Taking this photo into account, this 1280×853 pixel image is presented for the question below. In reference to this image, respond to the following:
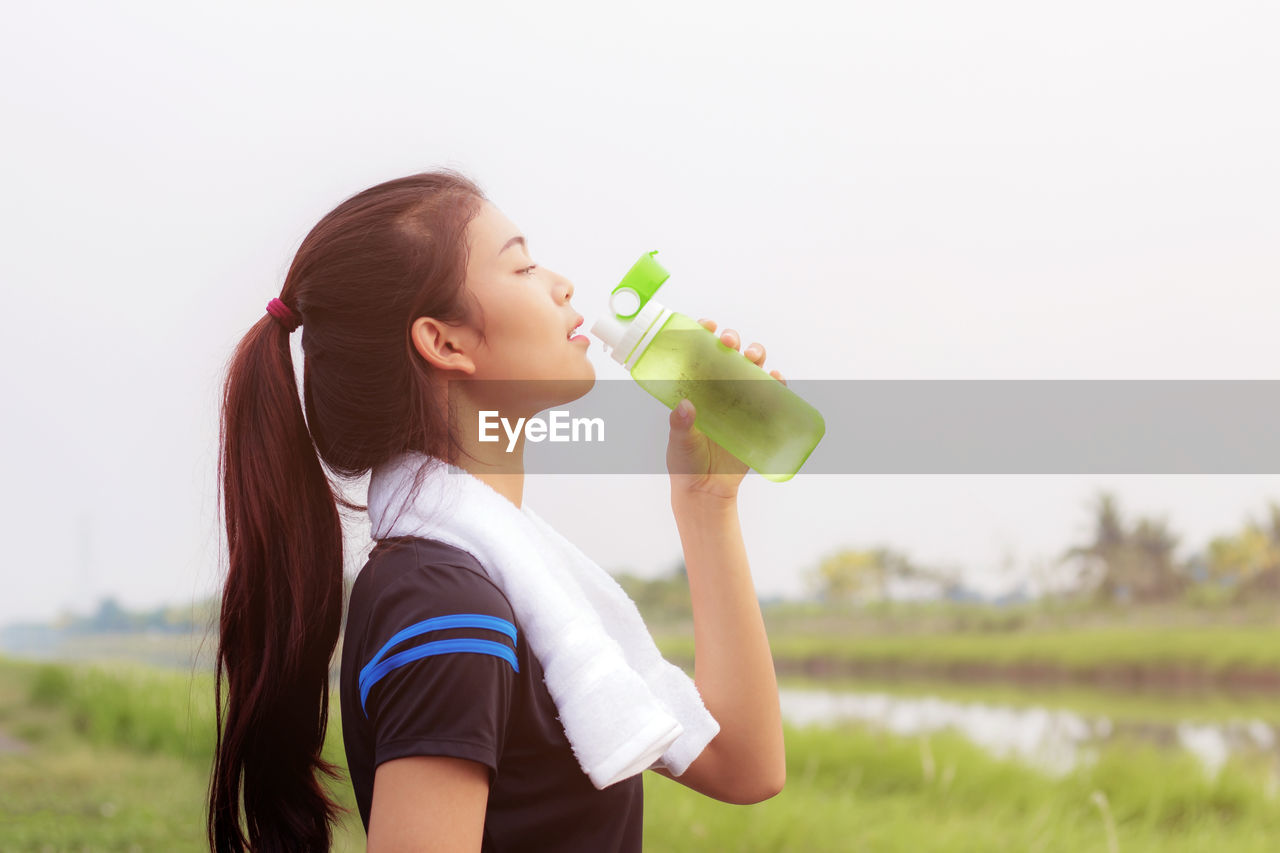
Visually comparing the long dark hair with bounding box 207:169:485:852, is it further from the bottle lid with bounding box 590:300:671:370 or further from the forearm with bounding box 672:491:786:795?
the forearm with bounding box 672:491:786:795

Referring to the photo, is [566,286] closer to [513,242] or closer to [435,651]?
[513,242]

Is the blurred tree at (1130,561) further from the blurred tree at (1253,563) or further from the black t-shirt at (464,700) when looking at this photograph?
the black t-shirt at (464,700)

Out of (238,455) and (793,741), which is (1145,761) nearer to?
(793,741)

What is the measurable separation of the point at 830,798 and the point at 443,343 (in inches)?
84.6

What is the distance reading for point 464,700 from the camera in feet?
2.28

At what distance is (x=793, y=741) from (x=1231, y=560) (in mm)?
7419

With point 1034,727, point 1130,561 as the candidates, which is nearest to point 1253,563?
point 1130,561

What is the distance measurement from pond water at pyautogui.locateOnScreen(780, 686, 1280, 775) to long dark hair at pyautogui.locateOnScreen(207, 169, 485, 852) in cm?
200

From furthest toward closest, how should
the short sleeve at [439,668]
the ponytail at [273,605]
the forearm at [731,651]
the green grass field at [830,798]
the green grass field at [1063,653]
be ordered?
the green grass field at [1063,653], the green grass field at [830,798], the forearm at [731,651], the ponytail at [273,605], the short sleeve at [439,668]

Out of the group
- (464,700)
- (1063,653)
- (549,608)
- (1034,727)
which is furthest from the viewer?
(1063,653)

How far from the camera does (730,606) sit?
104 cm

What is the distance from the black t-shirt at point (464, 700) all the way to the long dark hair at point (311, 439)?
0.10m

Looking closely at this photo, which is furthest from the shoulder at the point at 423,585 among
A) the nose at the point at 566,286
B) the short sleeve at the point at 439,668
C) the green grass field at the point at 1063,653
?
the green grass field at the point at 1063,653

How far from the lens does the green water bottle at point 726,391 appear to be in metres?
0.98
